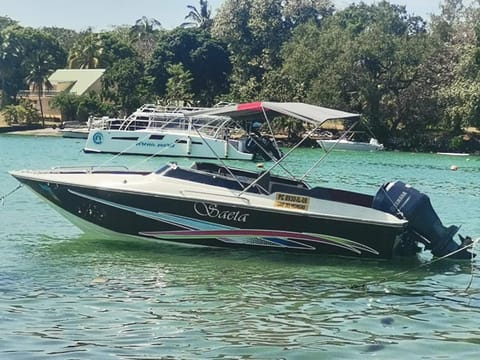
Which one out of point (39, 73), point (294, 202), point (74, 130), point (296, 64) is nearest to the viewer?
point (294, 202)

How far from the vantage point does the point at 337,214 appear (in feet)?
45.5

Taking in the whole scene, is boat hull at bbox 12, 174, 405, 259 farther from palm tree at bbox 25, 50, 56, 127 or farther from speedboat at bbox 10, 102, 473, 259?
palm tree at bbox 25, 50, 56, 127

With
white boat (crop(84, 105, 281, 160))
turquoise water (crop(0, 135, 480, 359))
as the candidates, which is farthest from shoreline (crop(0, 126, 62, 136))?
turquoise water (crop(0, 135, 480, 359))

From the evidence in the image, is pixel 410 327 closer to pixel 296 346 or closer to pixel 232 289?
pixel 296 346

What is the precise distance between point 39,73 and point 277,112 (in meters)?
77.9

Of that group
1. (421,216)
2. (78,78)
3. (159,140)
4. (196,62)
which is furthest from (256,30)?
(421,216)

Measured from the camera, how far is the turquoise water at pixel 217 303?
888cm

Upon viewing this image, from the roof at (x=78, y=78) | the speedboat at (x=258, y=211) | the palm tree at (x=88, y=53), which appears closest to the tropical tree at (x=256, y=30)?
the palm tree at (x=88, y=53)

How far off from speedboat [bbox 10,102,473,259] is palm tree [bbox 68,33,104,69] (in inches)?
3142

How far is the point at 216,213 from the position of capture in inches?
563

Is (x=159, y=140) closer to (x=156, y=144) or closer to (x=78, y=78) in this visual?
(x=156, y=144)

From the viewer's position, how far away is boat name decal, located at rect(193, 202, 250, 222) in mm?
14203

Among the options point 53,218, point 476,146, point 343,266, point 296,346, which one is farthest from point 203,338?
point 476,146

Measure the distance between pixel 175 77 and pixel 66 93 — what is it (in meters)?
13.6
